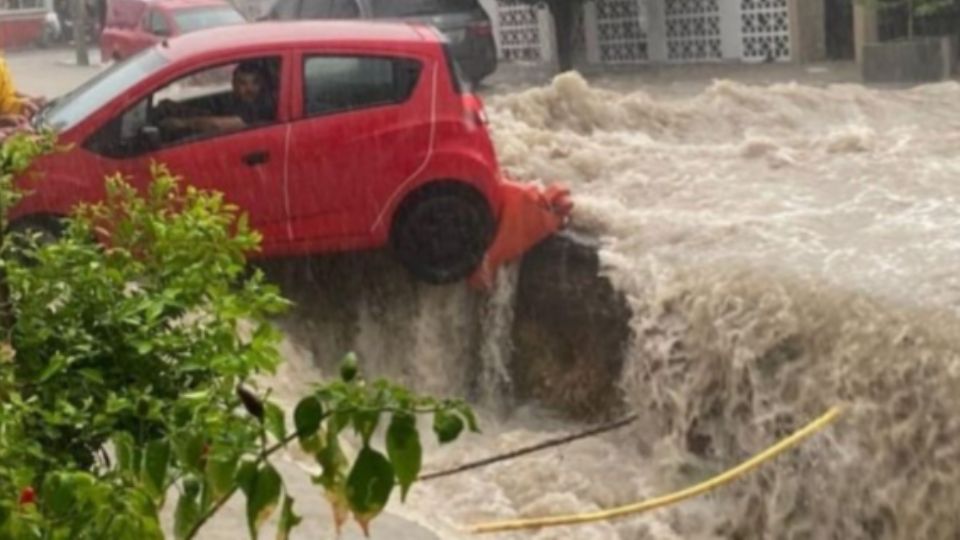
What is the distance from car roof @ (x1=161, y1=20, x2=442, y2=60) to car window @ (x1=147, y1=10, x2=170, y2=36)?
14164 mm

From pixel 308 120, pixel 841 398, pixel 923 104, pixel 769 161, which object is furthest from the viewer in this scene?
pixel 923 104

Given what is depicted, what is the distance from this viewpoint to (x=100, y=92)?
11.3 meters

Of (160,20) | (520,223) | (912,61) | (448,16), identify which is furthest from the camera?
(160,20)

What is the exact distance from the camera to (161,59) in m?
11.4

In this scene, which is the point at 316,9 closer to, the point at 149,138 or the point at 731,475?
the point at 149,138

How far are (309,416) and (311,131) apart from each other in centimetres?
847

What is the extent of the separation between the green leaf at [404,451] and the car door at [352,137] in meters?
8.41

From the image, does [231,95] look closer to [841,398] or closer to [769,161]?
[841,398]

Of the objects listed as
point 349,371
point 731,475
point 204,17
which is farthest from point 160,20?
point 349,371

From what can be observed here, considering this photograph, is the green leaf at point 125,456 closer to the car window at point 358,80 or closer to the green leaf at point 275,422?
the green leaf at point 275,422

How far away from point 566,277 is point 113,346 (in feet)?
28.2

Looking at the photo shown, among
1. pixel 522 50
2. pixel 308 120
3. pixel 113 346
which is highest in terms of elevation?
pixel 113 346

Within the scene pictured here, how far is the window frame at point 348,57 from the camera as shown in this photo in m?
11.4

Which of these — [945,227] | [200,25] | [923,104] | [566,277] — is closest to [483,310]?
[566,277]
